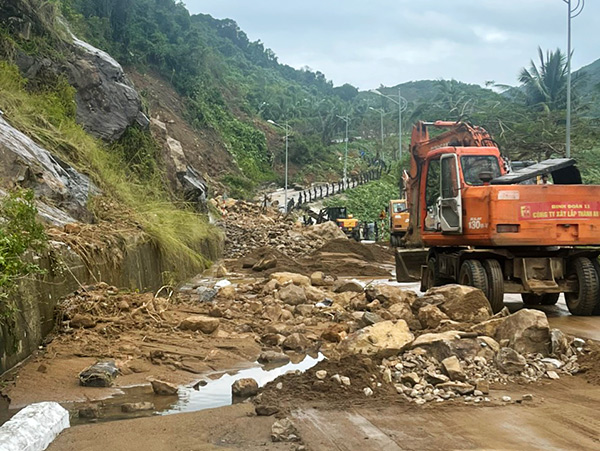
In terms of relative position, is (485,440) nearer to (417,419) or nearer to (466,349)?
(417,419)


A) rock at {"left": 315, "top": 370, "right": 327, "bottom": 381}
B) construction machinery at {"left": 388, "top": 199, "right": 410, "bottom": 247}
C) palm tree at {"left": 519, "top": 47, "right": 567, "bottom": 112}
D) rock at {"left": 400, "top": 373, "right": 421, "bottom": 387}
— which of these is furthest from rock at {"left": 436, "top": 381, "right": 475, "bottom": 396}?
palm tree at {"left": 519, "top": 47, "right": 567, "bottom": 112}

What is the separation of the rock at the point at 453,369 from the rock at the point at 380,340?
625 millimetres

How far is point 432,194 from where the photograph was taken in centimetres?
1412

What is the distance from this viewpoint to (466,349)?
7.23 metres

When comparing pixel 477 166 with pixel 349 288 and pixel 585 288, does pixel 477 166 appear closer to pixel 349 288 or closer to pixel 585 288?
pixel 585 288

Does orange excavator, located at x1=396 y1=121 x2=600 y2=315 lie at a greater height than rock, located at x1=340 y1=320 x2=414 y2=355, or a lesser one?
greater

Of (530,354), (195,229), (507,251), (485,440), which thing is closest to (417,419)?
(485,440)

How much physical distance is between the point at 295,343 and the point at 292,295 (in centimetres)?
331

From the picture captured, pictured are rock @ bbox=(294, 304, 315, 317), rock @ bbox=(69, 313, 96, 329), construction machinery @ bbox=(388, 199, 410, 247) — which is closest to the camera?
rock @ bbox=(69, 313, 96, 329)

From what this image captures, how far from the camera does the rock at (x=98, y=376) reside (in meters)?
6.62

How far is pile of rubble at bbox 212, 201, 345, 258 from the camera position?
2759 cm

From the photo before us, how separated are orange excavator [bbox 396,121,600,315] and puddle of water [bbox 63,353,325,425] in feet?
17.0

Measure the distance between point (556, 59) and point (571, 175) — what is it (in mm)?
51651

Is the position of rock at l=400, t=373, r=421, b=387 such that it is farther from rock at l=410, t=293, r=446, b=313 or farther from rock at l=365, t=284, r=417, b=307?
rock at l=365, t=284, r=417, b=307
